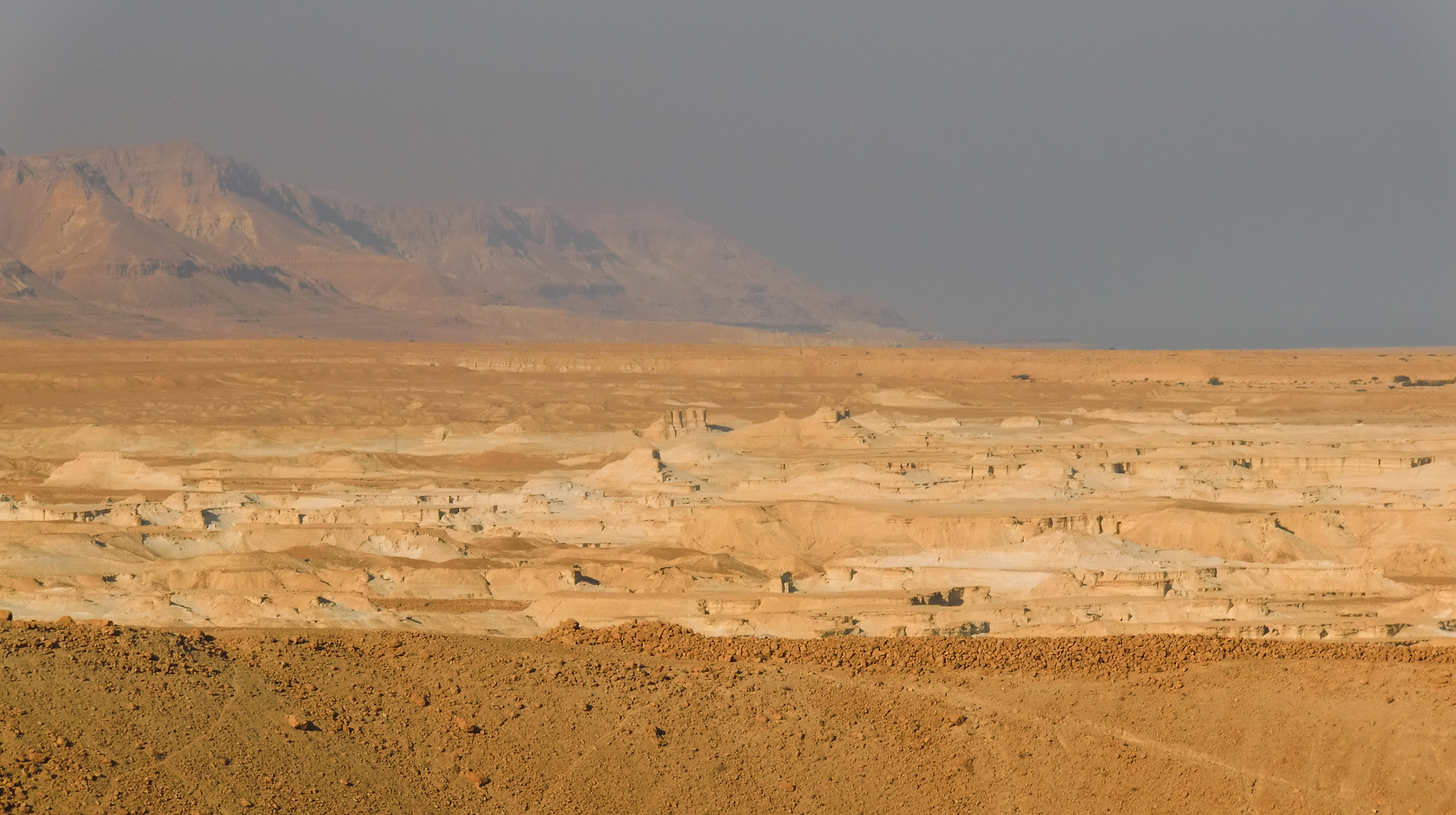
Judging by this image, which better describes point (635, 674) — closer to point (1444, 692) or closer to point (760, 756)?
point (760, 756)

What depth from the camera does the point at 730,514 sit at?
148 ft

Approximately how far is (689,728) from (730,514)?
99.3 ft

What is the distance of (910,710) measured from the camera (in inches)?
608

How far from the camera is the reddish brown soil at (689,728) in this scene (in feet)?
41.7

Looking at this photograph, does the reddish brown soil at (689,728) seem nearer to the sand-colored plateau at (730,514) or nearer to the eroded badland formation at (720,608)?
the eroded badland formation at (720,608)

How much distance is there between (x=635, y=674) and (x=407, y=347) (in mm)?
140089

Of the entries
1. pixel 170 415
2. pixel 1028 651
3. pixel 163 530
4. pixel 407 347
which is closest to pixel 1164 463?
pixel 163 530

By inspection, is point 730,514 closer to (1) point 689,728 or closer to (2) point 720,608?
(2) point 720,608

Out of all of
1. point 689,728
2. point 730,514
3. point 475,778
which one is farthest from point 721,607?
point 475,778

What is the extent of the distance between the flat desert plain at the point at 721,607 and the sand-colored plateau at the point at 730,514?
7.4 inches

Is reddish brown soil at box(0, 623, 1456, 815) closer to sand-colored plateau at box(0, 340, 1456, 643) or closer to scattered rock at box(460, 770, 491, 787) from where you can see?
scattered rock at box(460, 770, 491, 787)

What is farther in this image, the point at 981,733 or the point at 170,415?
the point at 170,415

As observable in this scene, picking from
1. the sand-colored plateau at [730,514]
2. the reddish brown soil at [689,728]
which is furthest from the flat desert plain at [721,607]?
the sand-colored plateau at [730,514]

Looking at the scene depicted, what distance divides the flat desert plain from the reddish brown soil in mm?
38
